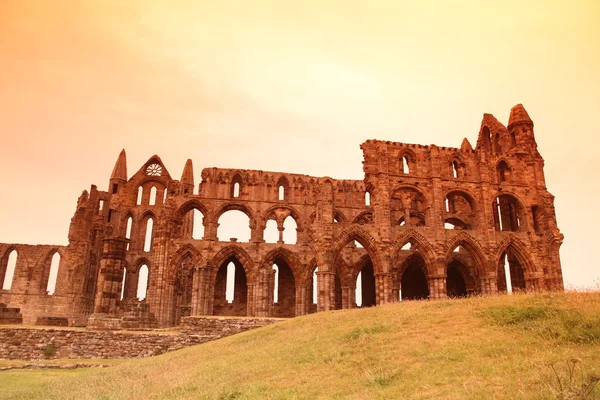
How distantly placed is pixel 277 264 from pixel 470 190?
15600 mm

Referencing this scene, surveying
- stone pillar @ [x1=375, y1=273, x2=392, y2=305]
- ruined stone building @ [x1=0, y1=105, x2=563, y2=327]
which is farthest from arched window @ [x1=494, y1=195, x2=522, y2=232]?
stone pillar @ [x1=375, y1=273, x2=392, y2=305]

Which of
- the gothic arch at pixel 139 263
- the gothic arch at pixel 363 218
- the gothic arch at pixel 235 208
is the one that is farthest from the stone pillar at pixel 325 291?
the gothic arch at pixel 139 263

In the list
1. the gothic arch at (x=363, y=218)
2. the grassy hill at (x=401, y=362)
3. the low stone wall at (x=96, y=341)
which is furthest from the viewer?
the gothic arch at (x=363, y=218)

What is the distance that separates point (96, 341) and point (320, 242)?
13226 millimetres

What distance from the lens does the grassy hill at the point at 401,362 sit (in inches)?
289

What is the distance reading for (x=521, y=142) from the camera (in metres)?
36.1

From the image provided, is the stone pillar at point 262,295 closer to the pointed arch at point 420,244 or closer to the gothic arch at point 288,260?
the gothic arch at point 288,260

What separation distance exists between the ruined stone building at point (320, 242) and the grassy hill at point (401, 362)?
15.2m

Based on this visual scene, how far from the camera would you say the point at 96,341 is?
22.5 m

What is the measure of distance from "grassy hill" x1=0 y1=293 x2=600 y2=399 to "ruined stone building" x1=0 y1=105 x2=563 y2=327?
1517 cm

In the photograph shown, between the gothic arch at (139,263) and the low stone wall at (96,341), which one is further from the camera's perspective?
the gothic arch at (139,263)

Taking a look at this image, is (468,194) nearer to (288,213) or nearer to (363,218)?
(363,218)

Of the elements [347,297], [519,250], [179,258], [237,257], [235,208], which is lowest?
[347,297]

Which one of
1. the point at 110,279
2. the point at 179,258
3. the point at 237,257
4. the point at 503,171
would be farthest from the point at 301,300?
the point at 503,171
